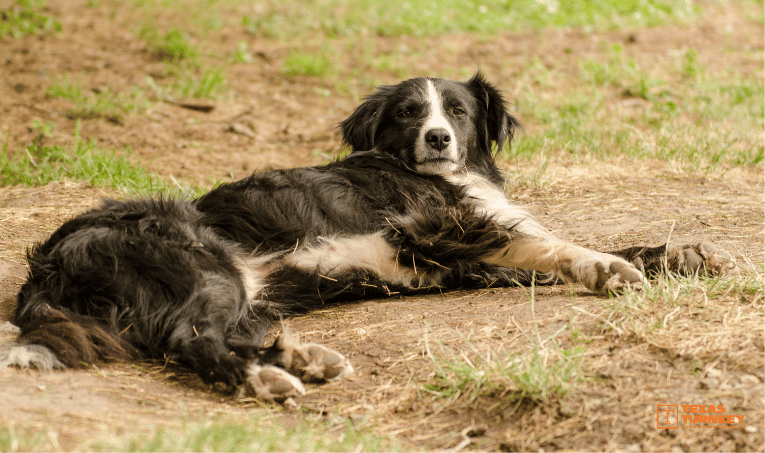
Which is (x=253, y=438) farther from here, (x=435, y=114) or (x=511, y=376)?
(x=435, y=114)

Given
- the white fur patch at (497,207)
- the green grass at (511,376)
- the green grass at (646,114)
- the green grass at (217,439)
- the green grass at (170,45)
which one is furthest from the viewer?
the green grass at (170,45)

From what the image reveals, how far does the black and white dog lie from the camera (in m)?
3.04

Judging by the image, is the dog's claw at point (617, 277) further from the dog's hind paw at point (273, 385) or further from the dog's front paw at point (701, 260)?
the dog's hind paw at point (273, 385)

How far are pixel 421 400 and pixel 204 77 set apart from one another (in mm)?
7261

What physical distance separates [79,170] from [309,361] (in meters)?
4.10

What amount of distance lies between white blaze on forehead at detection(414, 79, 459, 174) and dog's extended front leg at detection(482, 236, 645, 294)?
2.38 ft

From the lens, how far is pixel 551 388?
2592 mm

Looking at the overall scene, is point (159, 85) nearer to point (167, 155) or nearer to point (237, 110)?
point (237, 110)

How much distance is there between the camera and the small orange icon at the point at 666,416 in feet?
7.88

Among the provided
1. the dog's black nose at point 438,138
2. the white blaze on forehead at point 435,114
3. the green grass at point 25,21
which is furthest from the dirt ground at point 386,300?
the white blaze on forehead at point 435,114

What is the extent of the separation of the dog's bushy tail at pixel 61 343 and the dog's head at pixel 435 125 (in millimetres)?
2160

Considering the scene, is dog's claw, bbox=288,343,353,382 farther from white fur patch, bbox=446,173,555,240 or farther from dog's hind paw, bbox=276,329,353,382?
white fur patch, bbox=446,173,555,240

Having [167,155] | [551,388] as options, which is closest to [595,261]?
[551,388]

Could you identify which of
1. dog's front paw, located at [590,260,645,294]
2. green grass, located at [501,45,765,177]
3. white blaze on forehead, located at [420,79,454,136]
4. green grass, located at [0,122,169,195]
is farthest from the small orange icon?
green grass, located at [0,122,169,195]
